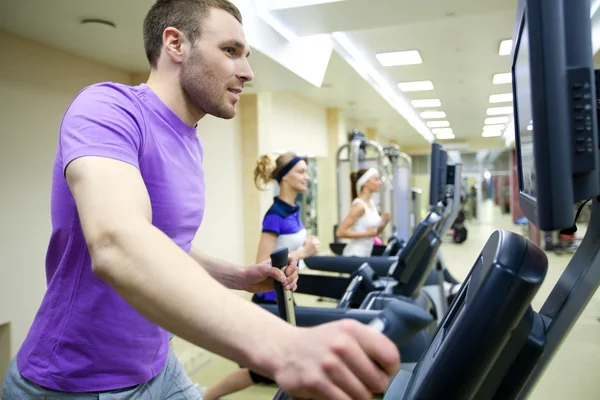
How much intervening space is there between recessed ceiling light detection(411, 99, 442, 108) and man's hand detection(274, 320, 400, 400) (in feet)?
34.3

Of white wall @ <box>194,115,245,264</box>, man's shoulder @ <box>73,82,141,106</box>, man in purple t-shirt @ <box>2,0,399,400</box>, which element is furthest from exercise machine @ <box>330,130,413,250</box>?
man's shoulder @ <box>73,82,141,106</box>

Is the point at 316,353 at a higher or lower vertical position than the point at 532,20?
lower

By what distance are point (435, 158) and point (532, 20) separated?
9.15 ft

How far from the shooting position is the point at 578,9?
64 cm

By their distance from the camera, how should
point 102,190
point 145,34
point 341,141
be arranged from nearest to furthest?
point 102,190, point 145,34, point 341,141

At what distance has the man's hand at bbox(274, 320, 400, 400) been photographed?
0.46 m

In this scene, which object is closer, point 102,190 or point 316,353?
point 316,353

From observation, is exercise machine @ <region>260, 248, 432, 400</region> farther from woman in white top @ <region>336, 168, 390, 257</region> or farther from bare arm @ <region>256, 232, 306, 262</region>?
woman in white top @ <region>336, 168, 390, 257</region>

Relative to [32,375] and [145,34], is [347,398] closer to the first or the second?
[32,375]

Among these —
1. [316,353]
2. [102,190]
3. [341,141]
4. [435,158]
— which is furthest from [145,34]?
[341,141]

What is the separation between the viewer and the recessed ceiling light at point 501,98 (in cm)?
988

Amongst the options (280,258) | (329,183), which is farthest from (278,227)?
(329,183)

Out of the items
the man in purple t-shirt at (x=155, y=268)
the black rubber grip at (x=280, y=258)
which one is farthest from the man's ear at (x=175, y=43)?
the black rubber grip at (x=280, y=258)

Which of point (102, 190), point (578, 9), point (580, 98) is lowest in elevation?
point (102, 190)
